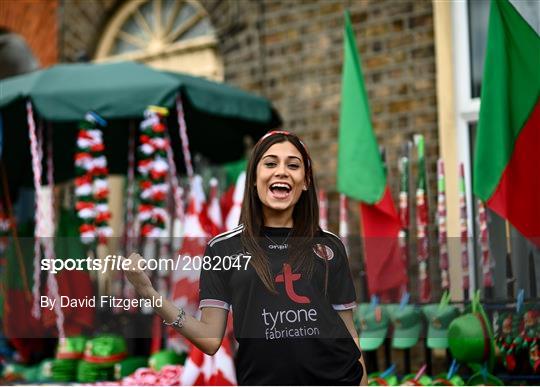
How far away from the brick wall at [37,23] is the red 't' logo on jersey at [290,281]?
629 centimetres

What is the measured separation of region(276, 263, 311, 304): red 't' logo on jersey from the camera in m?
2.36

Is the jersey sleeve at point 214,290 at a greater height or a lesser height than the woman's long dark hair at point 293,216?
lesser

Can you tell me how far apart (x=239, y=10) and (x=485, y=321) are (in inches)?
154

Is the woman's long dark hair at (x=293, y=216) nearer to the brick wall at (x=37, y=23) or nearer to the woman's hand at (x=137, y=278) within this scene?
the woman's hand at (x=137, y=278)

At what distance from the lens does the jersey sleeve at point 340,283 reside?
2.48 metres

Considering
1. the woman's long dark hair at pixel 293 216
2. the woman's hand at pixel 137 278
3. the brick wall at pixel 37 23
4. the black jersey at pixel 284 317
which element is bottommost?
the black jersey at pixel 284 317

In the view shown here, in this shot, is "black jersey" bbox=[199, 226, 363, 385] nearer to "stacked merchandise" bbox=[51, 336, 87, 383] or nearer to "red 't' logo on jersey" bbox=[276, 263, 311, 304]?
"red 't' logo on jersey" bbox=[276, 263, 311, 304]

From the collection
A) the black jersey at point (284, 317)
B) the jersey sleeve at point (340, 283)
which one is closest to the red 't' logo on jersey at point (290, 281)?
the black jersey at point (284, 317)

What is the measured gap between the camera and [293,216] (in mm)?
2566

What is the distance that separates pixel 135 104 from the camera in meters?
5.36

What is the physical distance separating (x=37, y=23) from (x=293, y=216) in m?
6.41

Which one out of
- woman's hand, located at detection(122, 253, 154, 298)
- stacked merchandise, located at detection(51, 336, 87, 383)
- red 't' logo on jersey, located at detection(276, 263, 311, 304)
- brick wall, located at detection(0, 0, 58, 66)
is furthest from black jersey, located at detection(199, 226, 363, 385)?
brick wall, located at detection(0, 0, 58, 66)

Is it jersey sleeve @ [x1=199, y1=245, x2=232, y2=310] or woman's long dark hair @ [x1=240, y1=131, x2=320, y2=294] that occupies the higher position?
woman's long dark hair @ [x1=240, y1=131, x2=320, y2=294]

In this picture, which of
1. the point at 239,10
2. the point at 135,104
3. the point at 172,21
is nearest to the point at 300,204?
the point at 135,104
